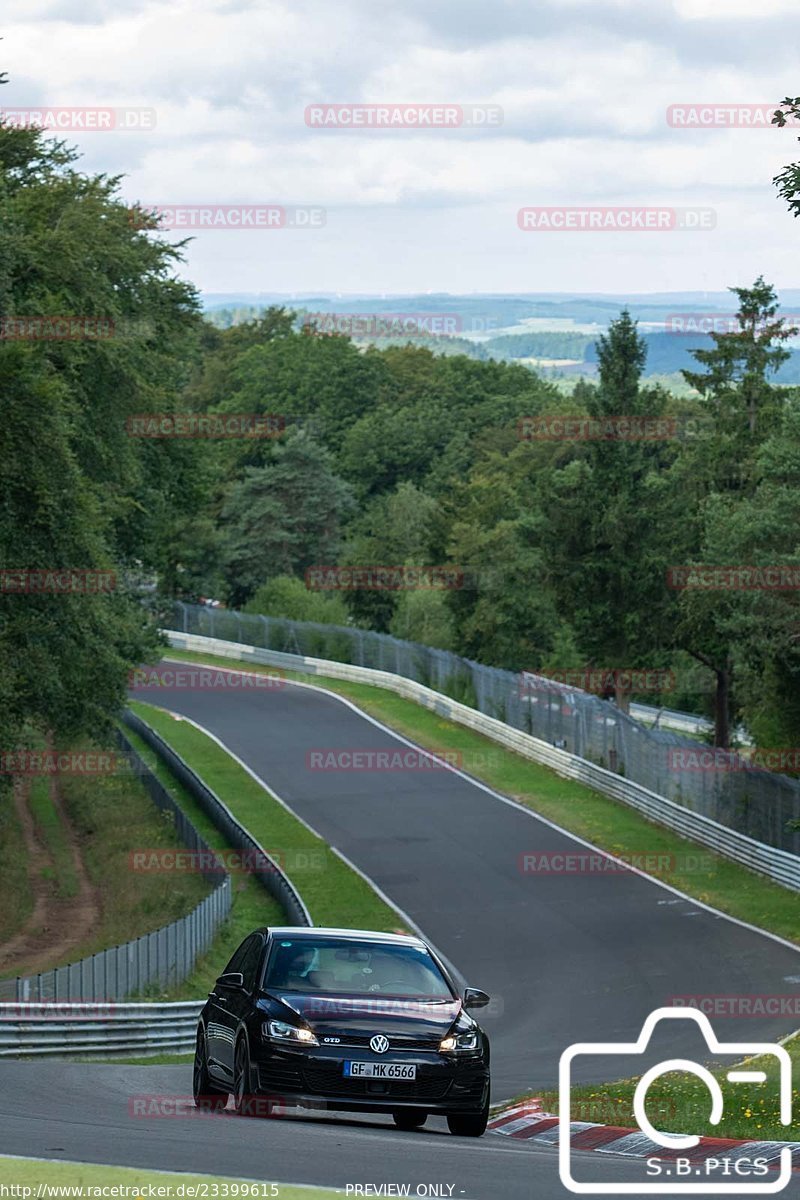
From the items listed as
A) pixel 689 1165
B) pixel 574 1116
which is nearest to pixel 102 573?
pixel 574 1116

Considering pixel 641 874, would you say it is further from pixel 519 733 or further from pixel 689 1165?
pixel 689 1165

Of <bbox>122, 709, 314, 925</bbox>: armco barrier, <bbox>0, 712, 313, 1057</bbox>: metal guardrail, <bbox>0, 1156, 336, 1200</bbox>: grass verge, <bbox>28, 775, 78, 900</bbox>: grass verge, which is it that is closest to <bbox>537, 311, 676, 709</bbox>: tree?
<bbox>122, 709, 314, 925</bbox>: armco barrier

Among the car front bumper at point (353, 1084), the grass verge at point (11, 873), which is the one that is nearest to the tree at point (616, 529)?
the grass verge at point (11, 873)

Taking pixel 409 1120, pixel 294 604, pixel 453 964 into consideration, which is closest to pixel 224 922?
pixel 453 964

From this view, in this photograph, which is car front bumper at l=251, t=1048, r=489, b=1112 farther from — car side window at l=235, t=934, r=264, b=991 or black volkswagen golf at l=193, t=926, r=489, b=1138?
car side window at l=235, t=934, r=264, b=991

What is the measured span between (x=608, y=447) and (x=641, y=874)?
27.3 m

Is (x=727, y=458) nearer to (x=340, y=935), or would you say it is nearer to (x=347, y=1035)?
(x=340, y=935)

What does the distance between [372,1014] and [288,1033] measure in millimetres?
601

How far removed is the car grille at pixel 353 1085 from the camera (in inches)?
467

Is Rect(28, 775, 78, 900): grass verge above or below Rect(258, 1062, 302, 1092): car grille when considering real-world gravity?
below

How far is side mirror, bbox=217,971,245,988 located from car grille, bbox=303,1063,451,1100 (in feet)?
4.13

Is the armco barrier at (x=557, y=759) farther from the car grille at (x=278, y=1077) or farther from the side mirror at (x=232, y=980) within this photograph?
the car grille at (x=278, y=1077)

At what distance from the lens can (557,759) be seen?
166 feet

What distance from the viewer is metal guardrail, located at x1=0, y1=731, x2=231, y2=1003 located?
20.1 meters
